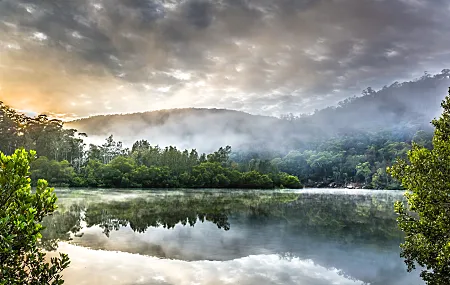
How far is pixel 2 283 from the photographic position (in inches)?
206

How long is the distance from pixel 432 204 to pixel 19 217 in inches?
403

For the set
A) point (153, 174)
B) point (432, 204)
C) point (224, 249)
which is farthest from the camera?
point (153, 174)

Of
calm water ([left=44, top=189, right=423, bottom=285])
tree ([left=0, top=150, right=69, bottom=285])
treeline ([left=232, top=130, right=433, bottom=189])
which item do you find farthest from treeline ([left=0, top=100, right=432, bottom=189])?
tree ([left=0, top=150, right=69, bottom=285])

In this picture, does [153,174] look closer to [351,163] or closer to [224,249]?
[224,249]

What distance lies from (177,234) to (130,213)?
1076 centimetres

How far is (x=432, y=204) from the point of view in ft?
31.2

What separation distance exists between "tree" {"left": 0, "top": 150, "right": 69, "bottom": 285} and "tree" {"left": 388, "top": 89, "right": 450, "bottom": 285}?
9.56 metres

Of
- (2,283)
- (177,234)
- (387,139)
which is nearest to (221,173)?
(177,234)

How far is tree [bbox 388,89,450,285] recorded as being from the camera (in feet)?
30.6

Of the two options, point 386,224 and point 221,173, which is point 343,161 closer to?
point 221,173

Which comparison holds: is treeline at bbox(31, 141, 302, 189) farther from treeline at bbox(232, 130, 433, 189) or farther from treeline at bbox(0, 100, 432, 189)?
treeline at bbox(232, 130, 433, 189)

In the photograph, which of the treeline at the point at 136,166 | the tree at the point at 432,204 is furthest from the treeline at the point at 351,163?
the tree at the point at 432,204

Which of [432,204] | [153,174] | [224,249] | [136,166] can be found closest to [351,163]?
[153,174]

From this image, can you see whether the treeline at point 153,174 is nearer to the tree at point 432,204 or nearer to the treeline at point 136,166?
the treeline at point 136,166
